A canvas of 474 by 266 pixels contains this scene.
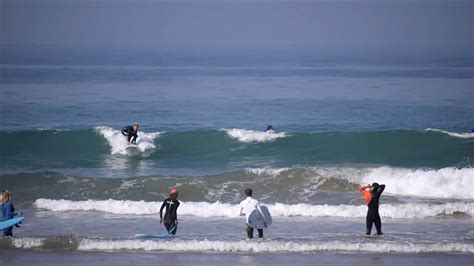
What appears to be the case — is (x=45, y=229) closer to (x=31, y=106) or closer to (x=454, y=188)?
(x=454, y=188)

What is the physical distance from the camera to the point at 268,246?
45.8 feet

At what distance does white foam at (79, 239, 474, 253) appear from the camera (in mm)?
13883

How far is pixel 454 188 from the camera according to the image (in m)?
20.7

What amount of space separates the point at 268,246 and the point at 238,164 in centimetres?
1144

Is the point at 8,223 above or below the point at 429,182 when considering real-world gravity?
below

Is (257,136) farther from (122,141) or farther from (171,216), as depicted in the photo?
(171,216)

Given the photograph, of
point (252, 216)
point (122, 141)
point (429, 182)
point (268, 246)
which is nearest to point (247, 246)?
point (268, 246)

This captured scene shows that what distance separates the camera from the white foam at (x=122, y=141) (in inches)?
1072

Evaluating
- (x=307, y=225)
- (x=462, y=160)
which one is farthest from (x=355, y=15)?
(x=307, y=225)

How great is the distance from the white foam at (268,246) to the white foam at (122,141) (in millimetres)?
12802

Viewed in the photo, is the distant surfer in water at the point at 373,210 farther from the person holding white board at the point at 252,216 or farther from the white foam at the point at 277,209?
the white foam at the point at 277,209

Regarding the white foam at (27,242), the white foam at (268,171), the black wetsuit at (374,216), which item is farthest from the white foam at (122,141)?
the black wetsuit at (374,216)

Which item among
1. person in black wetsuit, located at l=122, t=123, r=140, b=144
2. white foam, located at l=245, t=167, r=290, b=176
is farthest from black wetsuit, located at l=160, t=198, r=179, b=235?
person in black wetsuit, located at l=122, t=123, r=140, b=144

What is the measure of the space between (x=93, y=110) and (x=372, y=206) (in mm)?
24850
